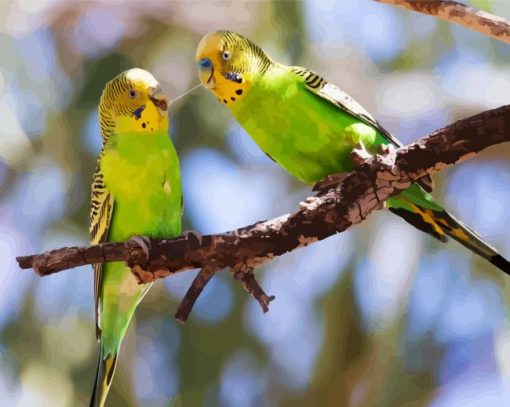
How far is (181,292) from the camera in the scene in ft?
15.6

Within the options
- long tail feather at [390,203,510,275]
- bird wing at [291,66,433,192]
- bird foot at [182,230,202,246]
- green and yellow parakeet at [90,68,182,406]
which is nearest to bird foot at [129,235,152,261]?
bird foot at [182,230,202,246]

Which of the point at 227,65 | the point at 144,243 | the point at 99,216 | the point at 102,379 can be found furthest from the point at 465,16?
the point at 102,379

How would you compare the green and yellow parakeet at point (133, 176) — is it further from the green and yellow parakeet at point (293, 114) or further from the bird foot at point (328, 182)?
the bird foot at point (328, 182)

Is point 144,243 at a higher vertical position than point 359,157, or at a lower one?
lower

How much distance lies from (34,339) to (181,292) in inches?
37.7

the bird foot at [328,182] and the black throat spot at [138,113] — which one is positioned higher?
the black throat spot at [138,113]

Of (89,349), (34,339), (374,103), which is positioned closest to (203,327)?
(89,349)

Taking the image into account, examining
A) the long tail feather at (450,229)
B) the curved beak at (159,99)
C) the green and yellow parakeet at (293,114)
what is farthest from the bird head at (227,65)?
the long tail feather at (450,229)

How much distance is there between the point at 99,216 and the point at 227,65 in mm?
784

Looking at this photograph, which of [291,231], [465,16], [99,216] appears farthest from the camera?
[99,216]

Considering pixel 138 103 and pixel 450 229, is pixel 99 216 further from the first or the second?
pixel 450 229

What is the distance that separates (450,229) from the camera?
8.95 ft

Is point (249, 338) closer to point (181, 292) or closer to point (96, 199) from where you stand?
point (181, 292)

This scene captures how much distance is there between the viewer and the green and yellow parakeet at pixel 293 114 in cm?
282
